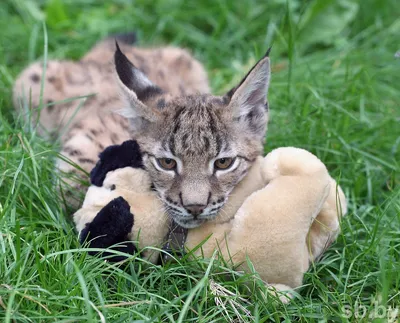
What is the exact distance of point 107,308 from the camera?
3227mm

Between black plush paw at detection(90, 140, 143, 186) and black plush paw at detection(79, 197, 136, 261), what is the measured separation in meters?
0.34

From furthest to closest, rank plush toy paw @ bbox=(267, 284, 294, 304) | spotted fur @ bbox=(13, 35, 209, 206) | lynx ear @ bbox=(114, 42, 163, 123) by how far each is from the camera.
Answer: spotted fur @ bbox=(13, 35, 209, 206) < lynx ear @ bbox=(114, 42, 163, 123) < plush toy paw @ bbox=(267, 284, 294, 304)

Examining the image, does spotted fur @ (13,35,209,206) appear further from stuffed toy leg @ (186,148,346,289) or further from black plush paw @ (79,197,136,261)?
stuffed toy leg @ (186,148,346,289)

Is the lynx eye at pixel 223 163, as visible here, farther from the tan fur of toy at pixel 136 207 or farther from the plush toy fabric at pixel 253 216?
the tan fur of toy at pixel 136 207

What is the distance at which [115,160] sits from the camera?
12.9 ft

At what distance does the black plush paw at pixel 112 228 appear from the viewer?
11.7ft

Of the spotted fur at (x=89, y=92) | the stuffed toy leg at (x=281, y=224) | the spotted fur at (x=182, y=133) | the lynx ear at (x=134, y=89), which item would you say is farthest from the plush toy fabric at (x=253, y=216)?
the spotted fur at (x=89, y=92)

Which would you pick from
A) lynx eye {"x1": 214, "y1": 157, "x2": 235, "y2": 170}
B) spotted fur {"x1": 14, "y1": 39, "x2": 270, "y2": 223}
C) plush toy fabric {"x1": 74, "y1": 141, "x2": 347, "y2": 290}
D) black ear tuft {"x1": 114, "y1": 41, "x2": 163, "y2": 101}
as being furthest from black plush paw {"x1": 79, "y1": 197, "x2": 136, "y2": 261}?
black ear tuft {"x1": 114, "y1": 41, "x2": 163, "y2": 101}

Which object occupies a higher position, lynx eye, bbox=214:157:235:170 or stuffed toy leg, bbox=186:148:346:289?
lynx eye, bbox=214:157:235:170

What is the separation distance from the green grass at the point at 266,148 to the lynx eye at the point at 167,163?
0.65m

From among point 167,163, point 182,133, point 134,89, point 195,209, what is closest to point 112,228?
point 195,209

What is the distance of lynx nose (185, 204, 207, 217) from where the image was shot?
3.66 meters

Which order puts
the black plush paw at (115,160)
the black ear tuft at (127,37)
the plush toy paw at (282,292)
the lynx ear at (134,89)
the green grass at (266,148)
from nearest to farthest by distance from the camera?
1. the green grass at (266,148)
2. the plush toy paw at (282,292)
3. the black plush paw at (115,160)
4. the lynx ear at (134,89)
5. the black ear tuft at (127,37)

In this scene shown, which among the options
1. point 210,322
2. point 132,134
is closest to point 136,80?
point 132,134
